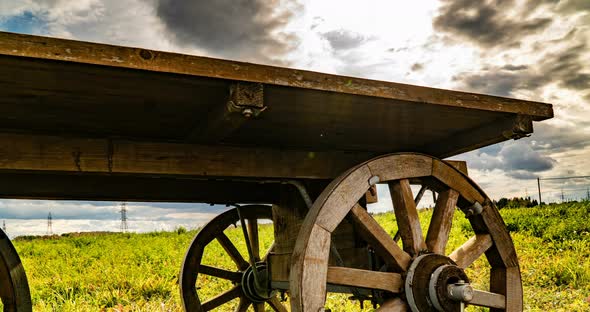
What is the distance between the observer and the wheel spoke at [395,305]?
2.97m

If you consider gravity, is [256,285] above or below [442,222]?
below

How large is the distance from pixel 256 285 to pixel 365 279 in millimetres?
2106

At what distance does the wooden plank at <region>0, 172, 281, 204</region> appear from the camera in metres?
3.46

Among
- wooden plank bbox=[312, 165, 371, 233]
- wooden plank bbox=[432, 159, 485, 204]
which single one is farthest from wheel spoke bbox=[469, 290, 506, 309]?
wooden plank bbox=[312, 165, 371, 233]

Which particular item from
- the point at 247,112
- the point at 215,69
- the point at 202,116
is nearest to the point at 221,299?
the point at 202,116

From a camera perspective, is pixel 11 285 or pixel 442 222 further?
pixel 11 285

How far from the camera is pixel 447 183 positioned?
3.35 m

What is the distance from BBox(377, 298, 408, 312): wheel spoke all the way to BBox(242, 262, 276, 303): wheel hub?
1970 millimetres

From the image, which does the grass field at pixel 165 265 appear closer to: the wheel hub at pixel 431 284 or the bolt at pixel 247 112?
the wheel hub at pixel 431 284

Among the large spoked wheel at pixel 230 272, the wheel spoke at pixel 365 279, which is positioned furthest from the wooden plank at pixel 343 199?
the large spoked wheel at pixel 230 272

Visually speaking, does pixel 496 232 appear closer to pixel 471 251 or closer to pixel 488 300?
pixel 471 251

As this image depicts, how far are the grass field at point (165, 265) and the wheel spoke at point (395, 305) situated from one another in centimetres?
403

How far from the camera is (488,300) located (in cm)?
331

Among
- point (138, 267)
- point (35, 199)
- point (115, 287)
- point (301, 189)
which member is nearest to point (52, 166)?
point (35, 199)
